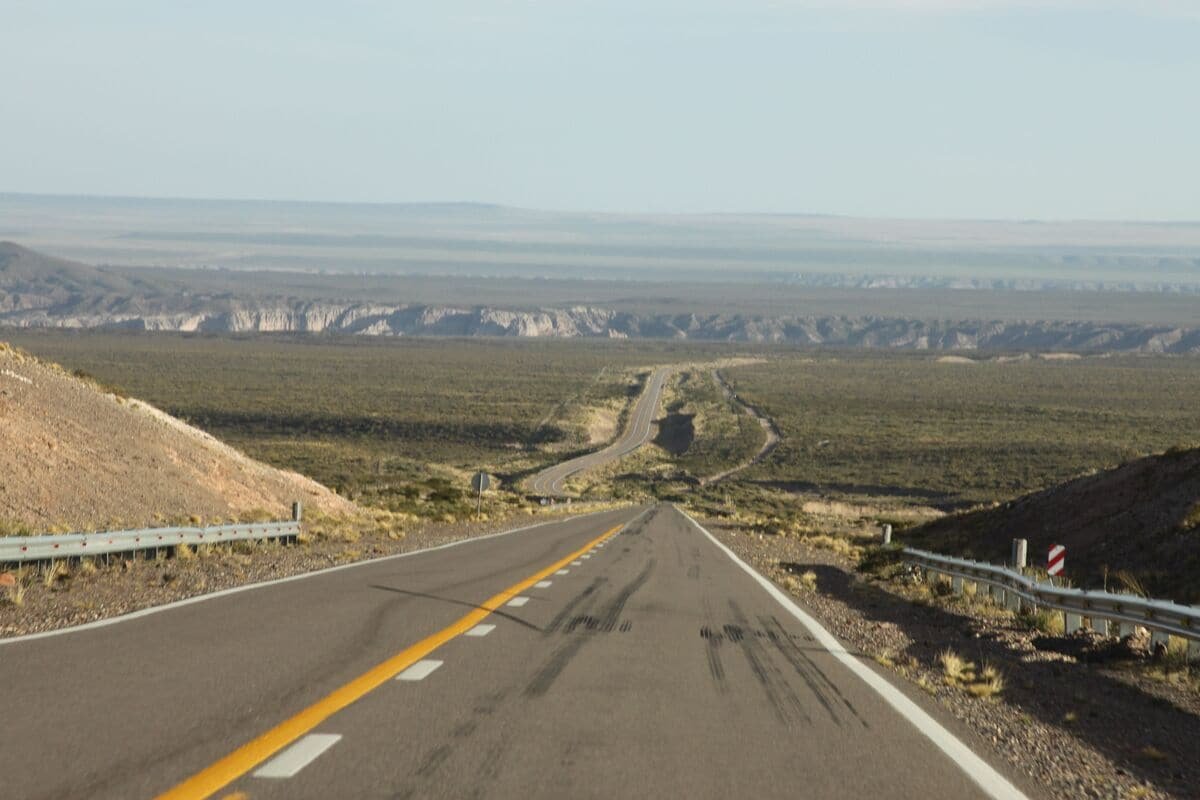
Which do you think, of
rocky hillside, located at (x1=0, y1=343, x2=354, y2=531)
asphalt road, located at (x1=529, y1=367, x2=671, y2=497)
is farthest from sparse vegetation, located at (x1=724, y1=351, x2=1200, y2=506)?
rocky hillside, located at (x1=0, y1=343, x2=354, y2=531)

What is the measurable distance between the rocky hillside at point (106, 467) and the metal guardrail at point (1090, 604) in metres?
15.3

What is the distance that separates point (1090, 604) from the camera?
15086mm

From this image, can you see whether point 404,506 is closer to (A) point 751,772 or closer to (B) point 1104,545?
(B) point 1104,545

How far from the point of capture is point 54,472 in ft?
97.3

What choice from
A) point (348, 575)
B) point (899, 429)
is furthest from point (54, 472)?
point (899, 429)

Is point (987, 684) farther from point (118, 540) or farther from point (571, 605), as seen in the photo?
point (118, 540)

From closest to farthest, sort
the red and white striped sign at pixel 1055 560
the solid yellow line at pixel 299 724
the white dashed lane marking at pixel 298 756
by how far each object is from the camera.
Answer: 1. the solid yellow line at pixel 299 724
2. the white dashed lane marking at pixel 298 756
3. the red and white striped sign at pixel 1055 560

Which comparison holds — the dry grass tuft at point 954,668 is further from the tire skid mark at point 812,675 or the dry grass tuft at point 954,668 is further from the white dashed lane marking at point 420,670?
the white dashed lane marking at point 420,670

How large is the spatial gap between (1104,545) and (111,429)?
22.6 metres

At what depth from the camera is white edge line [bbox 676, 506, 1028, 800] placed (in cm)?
762

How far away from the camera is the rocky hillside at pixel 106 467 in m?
28.3

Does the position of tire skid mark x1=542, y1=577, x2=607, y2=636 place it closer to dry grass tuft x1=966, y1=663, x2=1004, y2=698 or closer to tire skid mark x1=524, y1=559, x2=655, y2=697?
tire skid mark x1=524, y1=559, x2=655, y2=697

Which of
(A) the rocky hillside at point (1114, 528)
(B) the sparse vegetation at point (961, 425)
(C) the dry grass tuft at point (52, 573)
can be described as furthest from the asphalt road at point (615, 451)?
(C) the dry grass tuft at point (52, 573)

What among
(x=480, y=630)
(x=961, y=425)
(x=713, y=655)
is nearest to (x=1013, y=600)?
(x=713, y=655)
